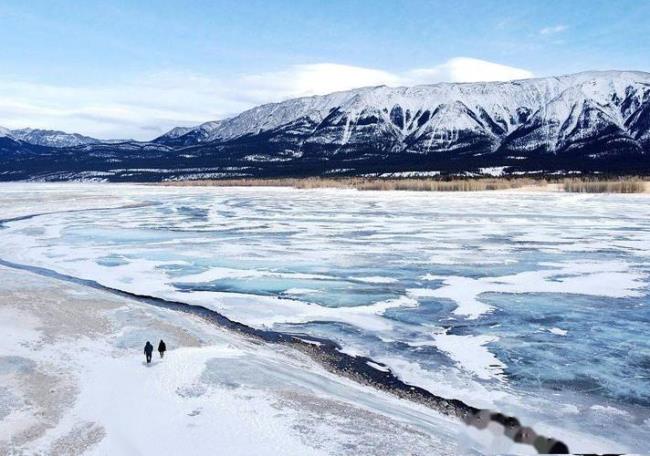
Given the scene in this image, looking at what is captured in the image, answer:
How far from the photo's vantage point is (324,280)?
18.6 m

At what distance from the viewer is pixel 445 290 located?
1692 centimetres

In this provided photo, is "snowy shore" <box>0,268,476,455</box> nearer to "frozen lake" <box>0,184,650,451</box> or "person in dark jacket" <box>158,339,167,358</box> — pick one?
"person in dark jacket" <box>158,339,167,358</box>

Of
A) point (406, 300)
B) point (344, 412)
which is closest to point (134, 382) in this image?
point (344, 412)

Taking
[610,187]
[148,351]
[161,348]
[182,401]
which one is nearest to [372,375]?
[182,401]

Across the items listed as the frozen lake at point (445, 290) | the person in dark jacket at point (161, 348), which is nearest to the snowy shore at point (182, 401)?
the person in dark jacket at point (161, 348)

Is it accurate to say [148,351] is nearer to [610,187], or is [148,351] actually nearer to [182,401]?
[182,401]

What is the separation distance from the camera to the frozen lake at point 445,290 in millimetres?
9766

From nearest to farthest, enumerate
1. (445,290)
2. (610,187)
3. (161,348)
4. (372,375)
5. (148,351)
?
(148,351)
(372,375)
(161,348)
(445,290)
(610,187)

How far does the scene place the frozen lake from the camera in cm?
977

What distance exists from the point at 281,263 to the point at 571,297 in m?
10.2

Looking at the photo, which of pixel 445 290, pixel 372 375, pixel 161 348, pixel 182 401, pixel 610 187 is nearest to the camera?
pixel 182 401

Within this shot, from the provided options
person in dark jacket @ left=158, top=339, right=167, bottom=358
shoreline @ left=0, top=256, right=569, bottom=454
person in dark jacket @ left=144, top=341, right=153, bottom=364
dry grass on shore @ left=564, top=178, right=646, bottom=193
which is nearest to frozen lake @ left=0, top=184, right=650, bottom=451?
shoreline @ left=0, top=256, right=569, bottom=454

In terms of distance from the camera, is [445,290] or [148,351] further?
[445,290]

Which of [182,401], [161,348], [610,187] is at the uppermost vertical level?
[161,348]
